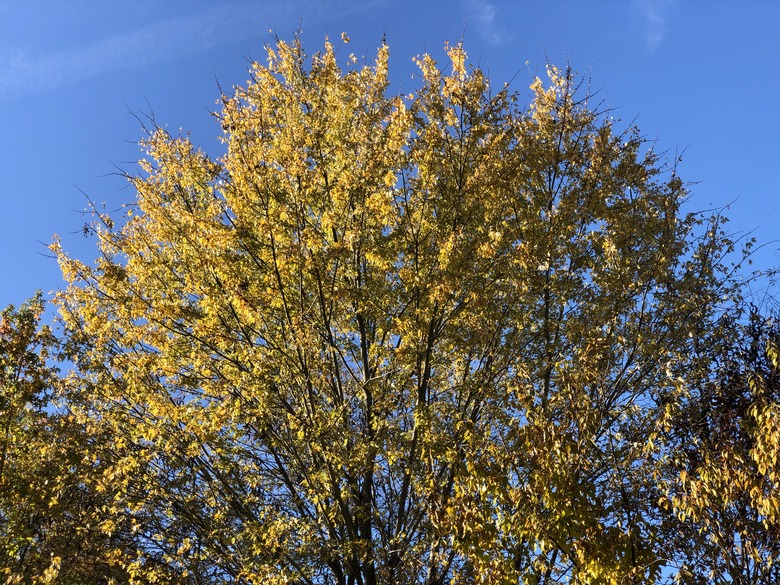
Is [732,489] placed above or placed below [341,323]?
below

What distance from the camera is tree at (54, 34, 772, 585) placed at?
707 cm

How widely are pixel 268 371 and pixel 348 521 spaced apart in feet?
7.00

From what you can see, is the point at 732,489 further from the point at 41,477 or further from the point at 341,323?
the point at 41,477

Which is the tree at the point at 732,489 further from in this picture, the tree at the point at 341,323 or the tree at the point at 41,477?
the tree at the point at 41,477

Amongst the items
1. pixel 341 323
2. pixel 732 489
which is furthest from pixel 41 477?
pixel 732 489

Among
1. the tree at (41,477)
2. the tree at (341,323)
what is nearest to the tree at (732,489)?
the tree at (341,323)

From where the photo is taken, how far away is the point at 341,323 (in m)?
8.70

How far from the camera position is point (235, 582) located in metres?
8.04

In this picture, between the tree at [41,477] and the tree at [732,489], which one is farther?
the tree at [41,477]

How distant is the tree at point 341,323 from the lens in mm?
7066

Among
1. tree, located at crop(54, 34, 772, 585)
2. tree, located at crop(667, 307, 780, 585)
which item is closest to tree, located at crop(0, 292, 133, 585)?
tree, located at crop(54, 34, 772, 585)

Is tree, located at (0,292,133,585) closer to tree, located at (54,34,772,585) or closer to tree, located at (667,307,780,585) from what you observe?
tree, located at (54,34,772,585)

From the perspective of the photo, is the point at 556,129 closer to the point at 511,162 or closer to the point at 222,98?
the point at 511,162

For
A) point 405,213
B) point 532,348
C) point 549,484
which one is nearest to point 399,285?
point 405,213
